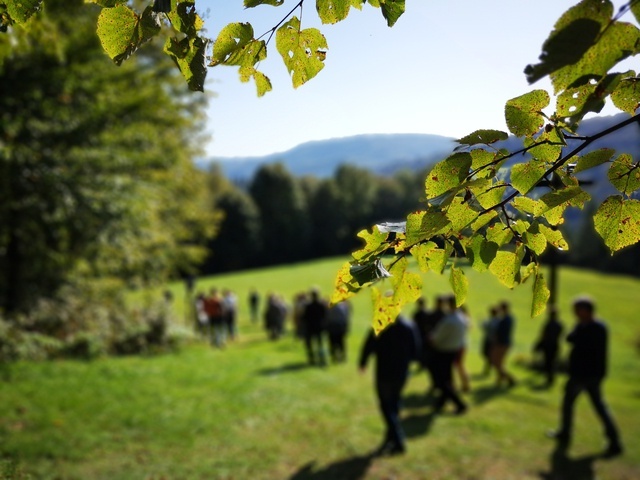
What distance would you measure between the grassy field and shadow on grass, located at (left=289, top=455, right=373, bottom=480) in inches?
0.9

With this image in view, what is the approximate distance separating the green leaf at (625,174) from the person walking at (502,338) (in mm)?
9822

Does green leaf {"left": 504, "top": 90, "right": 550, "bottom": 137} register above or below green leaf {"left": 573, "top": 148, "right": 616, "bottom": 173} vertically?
above

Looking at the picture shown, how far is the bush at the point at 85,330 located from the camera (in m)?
8.90

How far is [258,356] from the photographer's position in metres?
12.6

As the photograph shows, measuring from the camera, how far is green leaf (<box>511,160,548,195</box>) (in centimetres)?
143

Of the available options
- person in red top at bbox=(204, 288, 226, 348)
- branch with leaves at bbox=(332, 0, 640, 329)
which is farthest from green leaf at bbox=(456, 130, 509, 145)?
person in red top at bbox=(204, 288, 226, 348)

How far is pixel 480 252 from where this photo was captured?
60.4 inches

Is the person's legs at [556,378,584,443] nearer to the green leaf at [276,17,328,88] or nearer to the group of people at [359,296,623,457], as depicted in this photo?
the group of people at [359,296,623,457]

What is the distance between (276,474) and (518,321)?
1262 inches

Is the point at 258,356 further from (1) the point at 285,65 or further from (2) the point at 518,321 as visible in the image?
(2) the point at 518,321

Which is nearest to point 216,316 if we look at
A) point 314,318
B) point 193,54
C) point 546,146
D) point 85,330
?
point 314,318

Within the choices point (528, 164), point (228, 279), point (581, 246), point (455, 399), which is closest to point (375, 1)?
point (528, 164)

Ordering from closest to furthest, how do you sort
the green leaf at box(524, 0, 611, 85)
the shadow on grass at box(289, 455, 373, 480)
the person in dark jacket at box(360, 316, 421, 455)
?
1. the green leaf at box(524, 0, 611, 85)
2. the shadow on grass at box(289, 455, 373, 480)
3. the person in dark jacket at box(360, 316, 421, 455)

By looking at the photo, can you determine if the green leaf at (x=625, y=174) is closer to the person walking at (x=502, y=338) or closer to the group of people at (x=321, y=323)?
the person walking at (x=502, y=338)
